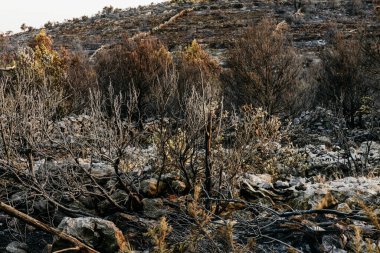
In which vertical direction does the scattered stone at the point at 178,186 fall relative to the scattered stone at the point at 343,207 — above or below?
below

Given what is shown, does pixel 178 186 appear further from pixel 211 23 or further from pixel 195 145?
pixel 211 23

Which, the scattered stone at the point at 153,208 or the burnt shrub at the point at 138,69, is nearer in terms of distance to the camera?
the scattered stone at the point at 153,208

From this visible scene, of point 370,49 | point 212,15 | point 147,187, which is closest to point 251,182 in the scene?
point 147,187

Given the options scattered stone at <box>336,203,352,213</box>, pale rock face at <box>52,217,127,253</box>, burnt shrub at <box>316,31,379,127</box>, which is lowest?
burnt shrub at <box>316,31,379,127</box>

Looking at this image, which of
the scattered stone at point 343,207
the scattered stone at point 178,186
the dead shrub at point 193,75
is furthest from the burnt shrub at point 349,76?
the scattered stone at point 343,207

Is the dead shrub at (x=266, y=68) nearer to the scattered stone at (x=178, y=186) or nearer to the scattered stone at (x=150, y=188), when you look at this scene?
the scattered stone at (x=178, y=186)

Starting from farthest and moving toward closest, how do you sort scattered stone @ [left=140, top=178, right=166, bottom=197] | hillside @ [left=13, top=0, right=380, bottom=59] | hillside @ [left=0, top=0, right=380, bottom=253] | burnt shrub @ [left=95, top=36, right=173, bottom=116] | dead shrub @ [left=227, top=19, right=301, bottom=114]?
hillside @ [left=13, top=0, right=380, bottom=59] < burnt shrub @ [left=95, top=36, right=173, bottom=116] < dead shrub @ [left=227, top=19, right=301, bottom=114] < scattered stone @ [left=140, top=178, right=166, bottom=197] < hillside @ [left=0, top=0, right=380, bottom=253]

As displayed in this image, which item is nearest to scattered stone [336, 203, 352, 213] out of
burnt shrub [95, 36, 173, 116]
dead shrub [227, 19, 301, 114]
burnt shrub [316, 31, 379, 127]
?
dead shrub [227, 19, 301, 114]

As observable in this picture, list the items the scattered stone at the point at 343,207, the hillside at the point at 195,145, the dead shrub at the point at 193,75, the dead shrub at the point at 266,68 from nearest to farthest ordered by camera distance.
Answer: the hillside at the point at 195,145
the scattered stone at the point at 343,207
the dead shrub at the point at 266,68
the dead shrub at the point at 193,75

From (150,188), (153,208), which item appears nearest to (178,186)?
(150,188)

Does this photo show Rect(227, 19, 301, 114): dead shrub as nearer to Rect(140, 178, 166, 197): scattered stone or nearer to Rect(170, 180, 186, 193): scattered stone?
Rect(170, 180, 186, 193): scattered stone

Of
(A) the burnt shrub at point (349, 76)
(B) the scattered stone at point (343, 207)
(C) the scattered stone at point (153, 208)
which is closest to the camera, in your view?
(B) the scattered stone at point (343, 207)

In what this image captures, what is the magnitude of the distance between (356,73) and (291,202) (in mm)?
8818

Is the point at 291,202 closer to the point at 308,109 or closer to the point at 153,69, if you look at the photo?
the point at 153,69
